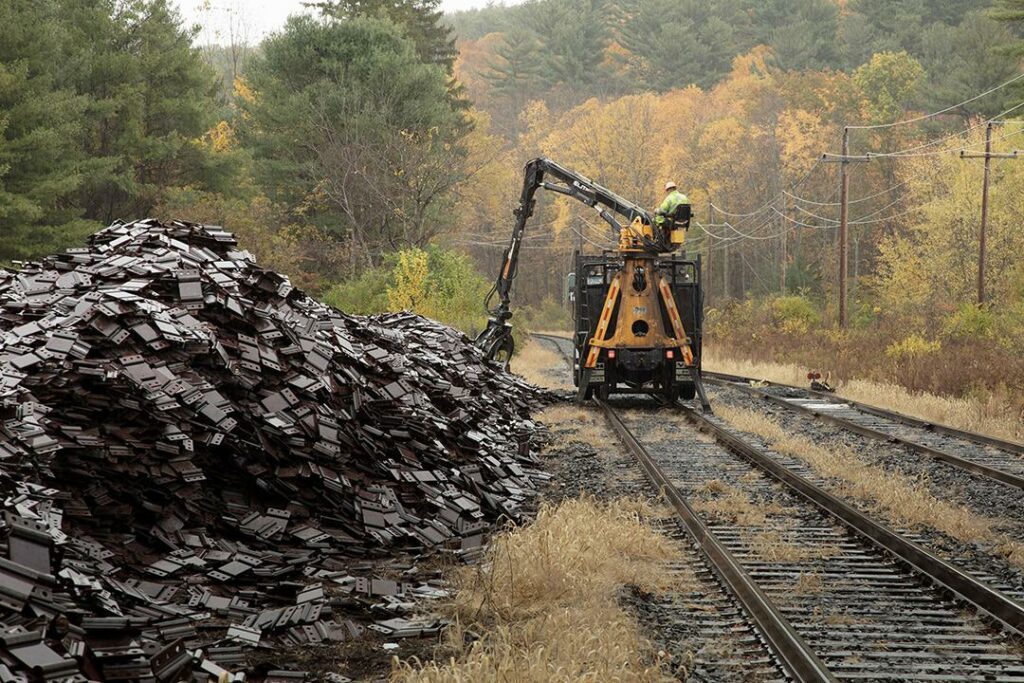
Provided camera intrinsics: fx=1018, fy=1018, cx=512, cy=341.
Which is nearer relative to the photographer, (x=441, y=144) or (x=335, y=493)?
(x=335, y=493)

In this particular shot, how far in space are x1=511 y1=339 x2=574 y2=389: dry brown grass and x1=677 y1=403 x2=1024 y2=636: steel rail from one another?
1274 centimetres

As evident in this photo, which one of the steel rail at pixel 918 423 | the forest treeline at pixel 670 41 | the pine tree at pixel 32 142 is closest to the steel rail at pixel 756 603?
the steel rail at pixel 918 423

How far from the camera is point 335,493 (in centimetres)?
923

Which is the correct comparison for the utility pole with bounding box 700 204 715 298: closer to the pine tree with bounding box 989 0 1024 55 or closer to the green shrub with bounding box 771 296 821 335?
the green shrub with bounding box 771 296 821 335

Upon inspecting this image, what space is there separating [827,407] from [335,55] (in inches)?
1084

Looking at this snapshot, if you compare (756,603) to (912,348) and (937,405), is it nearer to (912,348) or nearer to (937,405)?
(937,405)

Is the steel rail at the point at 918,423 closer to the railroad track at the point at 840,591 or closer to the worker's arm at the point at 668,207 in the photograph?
the railroad track at the point at 840,591

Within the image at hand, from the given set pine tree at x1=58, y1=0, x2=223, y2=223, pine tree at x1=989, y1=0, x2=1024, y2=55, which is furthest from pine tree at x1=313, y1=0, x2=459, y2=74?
pine tree at x1=989, y1=0, x2=1024, y2=55

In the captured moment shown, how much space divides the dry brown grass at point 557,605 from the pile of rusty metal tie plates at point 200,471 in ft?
1.56

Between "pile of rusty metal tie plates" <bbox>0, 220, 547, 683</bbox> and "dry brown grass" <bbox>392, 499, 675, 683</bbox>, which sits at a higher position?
"pile of rusty metal tie plates" <bbox>0, 220, 547, 683</bbox>

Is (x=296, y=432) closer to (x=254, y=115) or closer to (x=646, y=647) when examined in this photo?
(x=646, y=647)

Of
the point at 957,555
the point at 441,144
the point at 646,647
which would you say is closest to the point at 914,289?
the point at 441,144

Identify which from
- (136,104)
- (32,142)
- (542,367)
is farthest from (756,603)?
(136,104)

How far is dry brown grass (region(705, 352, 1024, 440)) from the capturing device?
55.5ft
